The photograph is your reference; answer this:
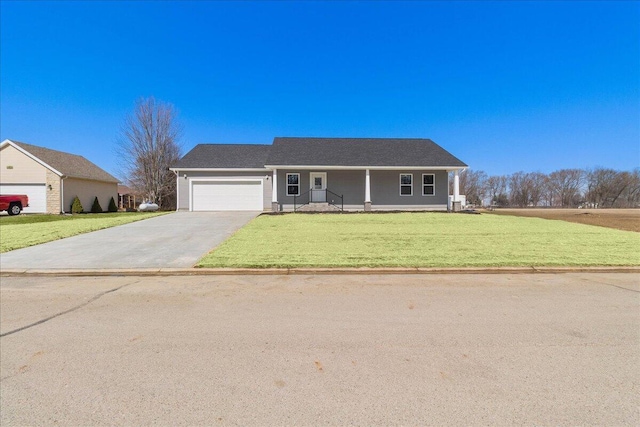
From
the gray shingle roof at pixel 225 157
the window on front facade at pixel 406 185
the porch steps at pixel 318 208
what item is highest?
the gray shingle roof at pixel 225 157

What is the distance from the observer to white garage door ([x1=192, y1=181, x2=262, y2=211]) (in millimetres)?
21016

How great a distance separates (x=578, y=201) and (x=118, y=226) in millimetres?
64965

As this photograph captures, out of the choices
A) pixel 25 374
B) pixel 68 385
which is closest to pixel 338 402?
pixel 68 385

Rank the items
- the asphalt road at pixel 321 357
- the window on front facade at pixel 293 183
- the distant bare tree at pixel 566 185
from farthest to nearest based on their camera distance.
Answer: the distant bare tree at pixel 566 185 → the window on front facade at pixel 293 183 → the asphalt road at pixel 321 357

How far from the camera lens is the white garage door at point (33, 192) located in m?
23.4

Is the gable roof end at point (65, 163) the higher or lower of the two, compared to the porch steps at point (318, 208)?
higher

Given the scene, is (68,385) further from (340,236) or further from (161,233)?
(161,233)

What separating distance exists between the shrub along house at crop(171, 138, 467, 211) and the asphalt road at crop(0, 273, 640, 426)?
15.0m

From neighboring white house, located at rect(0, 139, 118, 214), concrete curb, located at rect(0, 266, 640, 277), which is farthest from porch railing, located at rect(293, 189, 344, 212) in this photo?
neighboring white house, located at rect(0, 139, 118, 214)

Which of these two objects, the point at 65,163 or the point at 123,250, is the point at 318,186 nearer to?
the point at 123,250

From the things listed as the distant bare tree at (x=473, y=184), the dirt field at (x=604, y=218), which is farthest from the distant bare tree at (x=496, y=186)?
the dirt field at (x=604, y=218)

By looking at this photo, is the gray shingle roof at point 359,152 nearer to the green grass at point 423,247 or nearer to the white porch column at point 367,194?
the white porch column at point 367,194

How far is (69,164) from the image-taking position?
2664cm

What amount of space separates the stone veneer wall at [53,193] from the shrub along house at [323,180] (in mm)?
10745
